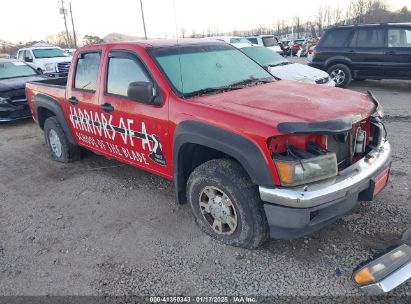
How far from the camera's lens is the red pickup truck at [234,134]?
97.7 inches

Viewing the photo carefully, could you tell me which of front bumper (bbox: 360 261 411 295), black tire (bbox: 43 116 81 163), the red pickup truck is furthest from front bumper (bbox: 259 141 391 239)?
black tire (bbox: 43 116 81 163)

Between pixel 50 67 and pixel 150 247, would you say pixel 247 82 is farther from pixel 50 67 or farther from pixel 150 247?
pixel 50 67

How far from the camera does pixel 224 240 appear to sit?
306 cm

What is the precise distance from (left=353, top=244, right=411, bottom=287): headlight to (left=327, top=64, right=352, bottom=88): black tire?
8.47 metres

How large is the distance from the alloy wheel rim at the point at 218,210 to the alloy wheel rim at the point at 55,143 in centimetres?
313

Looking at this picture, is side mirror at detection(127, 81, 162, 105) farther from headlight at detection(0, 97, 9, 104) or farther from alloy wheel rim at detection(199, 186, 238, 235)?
headlight at detection(0, 97, 9, 104)

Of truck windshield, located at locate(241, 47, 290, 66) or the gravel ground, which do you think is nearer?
the gravel ground

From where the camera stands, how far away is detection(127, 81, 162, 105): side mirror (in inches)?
122

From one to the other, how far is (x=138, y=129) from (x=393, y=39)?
28.4ft

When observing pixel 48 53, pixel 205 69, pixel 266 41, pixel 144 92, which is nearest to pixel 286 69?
pixel 205 69

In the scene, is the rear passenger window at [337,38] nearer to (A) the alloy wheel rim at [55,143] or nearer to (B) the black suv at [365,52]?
(B) the black suv at [365,52]

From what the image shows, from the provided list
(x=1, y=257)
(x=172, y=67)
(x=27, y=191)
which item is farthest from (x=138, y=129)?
(x=27, y=191)

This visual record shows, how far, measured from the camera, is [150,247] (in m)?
3.14

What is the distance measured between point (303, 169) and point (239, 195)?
1.85ft
